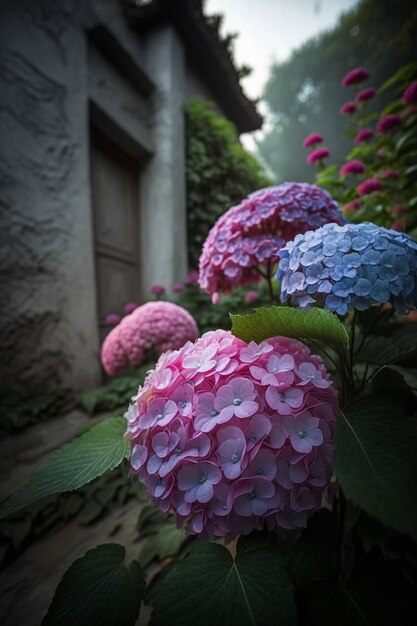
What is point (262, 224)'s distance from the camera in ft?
3.39

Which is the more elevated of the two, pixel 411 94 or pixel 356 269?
pixel 411 94

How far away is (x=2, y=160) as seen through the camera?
2.10 m

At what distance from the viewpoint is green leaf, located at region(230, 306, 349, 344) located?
504 millimetres

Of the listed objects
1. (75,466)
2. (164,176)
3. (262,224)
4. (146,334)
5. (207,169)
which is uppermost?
(207,169)

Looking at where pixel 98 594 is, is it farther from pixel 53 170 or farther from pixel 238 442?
pixel 53 170

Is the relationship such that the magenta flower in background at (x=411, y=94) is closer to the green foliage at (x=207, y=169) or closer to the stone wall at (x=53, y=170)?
the stone wall at (x=53, y=170)

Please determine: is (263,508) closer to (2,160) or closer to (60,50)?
(2,160)

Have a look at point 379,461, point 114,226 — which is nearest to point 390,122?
point 379,461

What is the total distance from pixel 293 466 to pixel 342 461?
0.34 feet

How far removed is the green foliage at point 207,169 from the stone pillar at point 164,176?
290 mm

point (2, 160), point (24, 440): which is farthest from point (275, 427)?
point (2, 160)

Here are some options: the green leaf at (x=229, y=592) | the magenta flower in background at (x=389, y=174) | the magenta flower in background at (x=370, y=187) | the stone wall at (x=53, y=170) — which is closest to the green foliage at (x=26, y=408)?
the stone wall at (x=53, y=170)

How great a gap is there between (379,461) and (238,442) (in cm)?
20

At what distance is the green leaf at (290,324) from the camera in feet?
1.65
